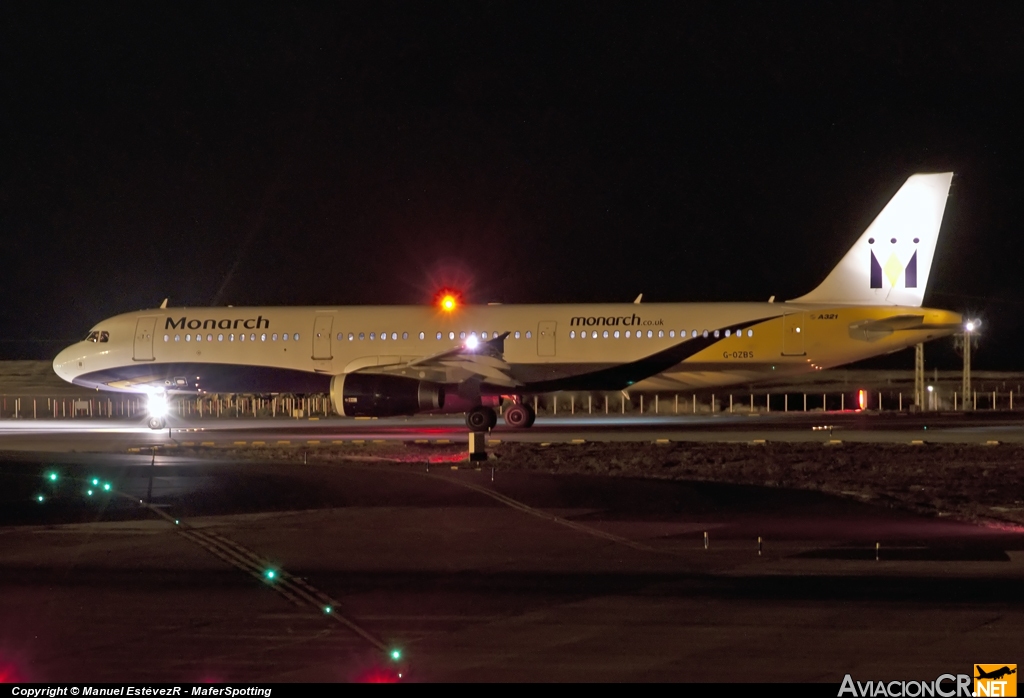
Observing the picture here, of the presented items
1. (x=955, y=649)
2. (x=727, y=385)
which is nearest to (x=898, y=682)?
(x=955, y=649)

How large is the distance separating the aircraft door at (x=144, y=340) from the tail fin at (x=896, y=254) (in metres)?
19.6

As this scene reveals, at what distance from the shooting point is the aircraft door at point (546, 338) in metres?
34.1

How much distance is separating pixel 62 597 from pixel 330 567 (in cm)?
263

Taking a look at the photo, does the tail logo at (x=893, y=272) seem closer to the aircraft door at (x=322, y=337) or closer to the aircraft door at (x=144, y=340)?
the aircraft door at (x=322, y=337)

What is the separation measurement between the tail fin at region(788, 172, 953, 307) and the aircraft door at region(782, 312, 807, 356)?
1069 mm

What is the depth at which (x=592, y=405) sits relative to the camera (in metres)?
49.8

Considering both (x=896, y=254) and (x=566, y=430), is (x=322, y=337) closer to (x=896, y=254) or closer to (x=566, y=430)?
(x=566, y=430)

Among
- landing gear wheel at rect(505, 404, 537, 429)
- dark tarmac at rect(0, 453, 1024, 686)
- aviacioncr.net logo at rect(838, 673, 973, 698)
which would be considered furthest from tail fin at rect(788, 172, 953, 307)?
aviacioncr.net logo at rect(838, 673, 973, 698)

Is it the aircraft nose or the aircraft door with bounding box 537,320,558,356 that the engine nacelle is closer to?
the aircraft door with bounding box 537,320,558,356

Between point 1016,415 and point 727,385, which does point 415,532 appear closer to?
point 727,385

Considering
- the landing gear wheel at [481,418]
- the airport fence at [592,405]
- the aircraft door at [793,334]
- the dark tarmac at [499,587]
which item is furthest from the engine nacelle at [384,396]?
the airport fence at [592,405]

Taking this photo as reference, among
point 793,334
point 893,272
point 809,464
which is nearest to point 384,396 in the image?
point 793,334

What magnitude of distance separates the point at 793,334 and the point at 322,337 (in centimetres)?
1349

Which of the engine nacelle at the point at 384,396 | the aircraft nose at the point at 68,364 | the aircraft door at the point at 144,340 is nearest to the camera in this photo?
the engine nacelle at the point at 384,396
